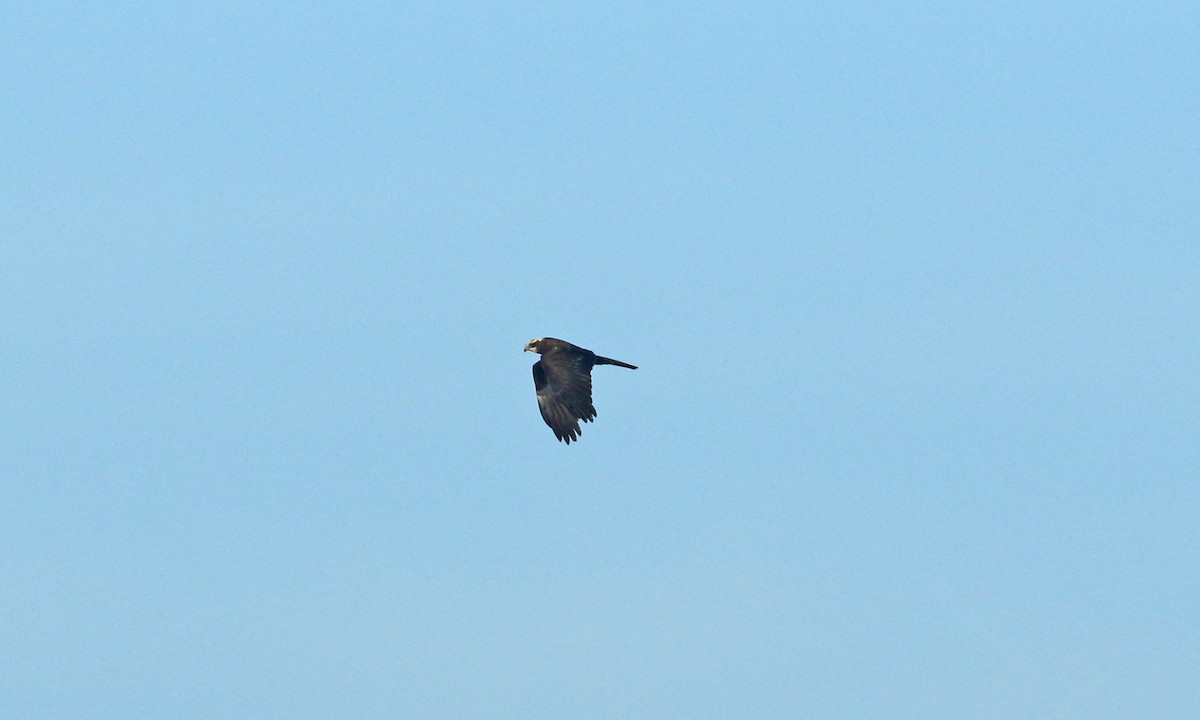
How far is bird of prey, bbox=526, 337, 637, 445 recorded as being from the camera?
265 ft

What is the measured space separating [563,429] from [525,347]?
374 cm

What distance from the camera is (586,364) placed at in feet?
269

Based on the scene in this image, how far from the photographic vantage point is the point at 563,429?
265 ft

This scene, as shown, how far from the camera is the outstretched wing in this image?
80.7 meters

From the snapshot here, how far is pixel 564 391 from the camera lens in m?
81.2

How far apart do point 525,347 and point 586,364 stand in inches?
88.0

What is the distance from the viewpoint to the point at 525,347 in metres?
83.6

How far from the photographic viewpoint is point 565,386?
81.2m

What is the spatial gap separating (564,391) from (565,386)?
5.6 inches

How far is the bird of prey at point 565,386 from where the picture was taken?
80.7 metres

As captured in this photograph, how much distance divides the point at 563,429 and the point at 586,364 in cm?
225

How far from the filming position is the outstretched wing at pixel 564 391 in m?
80.7
